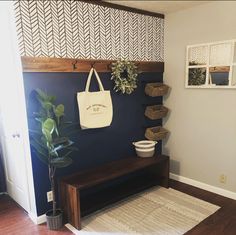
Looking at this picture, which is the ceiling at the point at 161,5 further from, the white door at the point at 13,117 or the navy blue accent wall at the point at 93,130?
the white door at the point at 13,117

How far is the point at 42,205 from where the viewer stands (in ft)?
7.84

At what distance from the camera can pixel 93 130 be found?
2.67m

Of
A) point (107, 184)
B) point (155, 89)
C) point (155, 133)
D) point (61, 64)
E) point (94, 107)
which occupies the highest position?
point (61, 64)

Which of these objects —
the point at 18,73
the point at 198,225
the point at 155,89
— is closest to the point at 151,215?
the point at 198,225

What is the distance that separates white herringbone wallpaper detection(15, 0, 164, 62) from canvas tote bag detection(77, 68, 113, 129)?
1.12 feet

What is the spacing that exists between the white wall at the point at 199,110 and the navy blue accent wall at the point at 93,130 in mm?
268

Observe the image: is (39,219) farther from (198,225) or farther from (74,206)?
(198,225)

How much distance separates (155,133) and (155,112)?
29 centimetres

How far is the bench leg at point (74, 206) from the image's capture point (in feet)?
7.20

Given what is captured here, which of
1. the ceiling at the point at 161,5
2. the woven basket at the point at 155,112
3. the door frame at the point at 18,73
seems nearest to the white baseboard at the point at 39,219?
the door frame at the point at 18,73

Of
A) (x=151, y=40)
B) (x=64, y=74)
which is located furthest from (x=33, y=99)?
(x=151, y=40)

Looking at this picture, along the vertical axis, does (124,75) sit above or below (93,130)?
above

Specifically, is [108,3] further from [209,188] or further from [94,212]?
[209,188]

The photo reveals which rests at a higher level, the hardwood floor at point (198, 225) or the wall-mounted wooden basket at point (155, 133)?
the wall-mounted wooden basket at point (155, 133)
